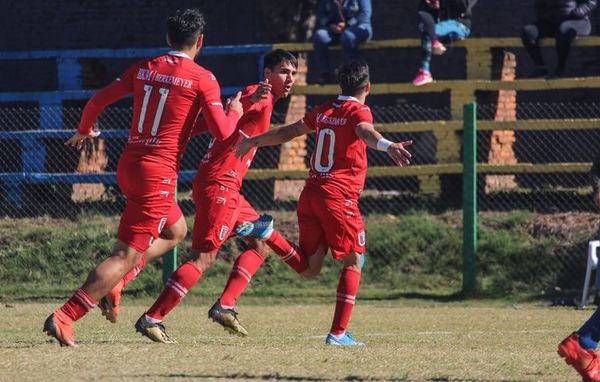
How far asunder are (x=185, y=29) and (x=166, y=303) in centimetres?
197

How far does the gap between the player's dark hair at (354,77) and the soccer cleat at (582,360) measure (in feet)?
10.1

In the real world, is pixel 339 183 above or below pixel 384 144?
below

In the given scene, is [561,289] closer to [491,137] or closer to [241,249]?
[491,137]

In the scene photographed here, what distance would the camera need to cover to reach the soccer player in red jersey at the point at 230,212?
9734mm

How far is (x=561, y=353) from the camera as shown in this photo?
23.4 ft

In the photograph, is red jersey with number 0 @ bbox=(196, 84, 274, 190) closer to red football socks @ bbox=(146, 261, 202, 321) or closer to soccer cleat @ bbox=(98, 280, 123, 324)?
red football socks @ bbox=(146, 261, 202, 321)

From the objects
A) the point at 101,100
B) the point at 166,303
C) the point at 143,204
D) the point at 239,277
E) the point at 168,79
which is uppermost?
the point at 168,79

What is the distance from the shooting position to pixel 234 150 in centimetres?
1009

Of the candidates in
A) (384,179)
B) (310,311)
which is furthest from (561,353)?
(384,179)

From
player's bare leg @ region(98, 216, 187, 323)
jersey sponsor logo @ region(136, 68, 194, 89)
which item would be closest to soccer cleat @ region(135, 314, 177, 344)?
player's bare leg @ region(98, 216, 187, 323)

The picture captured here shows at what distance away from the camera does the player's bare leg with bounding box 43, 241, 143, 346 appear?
8.83 metres

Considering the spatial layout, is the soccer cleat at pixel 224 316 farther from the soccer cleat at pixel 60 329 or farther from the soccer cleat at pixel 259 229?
the soccer cleat at pixel 60 329

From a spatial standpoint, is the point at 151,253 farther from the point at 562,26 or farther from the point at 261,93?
the point at 562,26

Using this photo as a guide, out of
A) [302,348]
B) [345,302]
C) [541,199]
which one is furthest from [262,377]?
[541,199]
